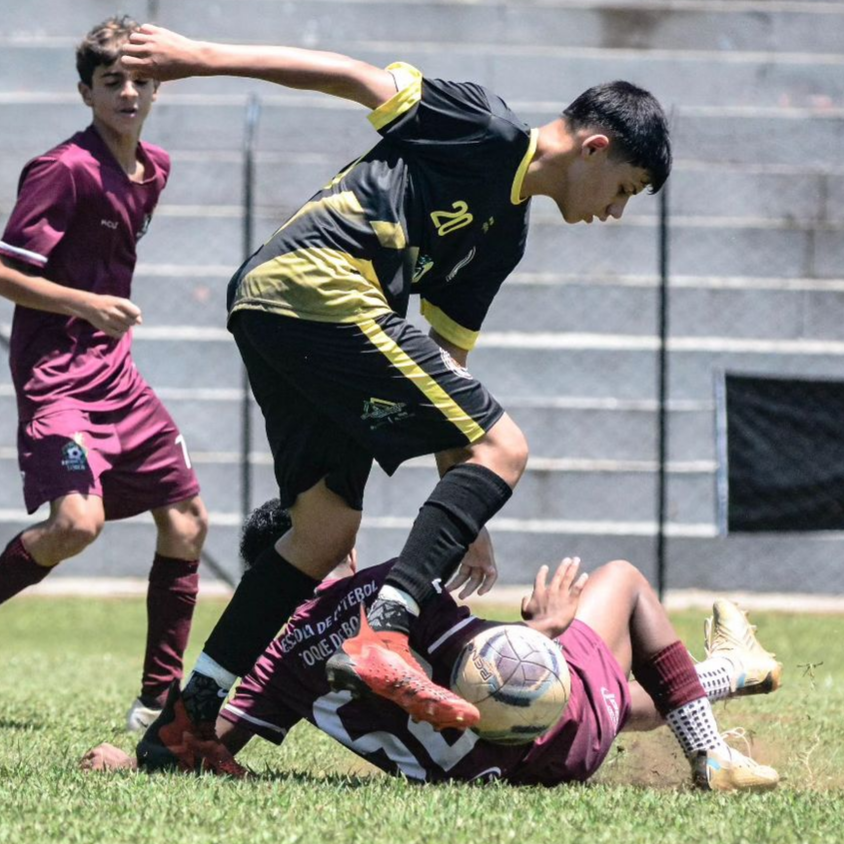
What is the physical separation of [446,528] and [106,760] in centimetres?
108

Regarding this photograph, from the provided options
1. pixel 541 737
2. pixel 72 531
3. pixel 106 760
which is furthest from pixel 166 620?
pixel 541 737

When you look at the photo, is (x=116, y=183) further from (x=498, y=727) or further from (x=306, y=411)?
(x=498, y=727)

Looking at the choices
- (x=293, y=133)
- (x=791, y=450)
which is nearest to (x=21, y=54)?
(x=293, y=133)

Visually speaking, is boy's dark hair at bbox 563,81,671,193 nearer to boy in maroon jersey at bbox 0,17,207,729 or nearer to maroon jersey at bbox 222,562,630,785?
maroon jersey at bbox 222,562,630,785

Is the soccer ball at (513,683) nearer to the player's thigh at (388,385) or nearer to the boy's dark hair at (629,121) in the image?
the player's thigh at (388,385)

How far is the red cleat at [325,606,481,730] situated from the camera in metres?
3.42

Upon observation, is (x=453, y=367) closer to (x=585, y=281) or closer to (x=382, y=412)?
(x=382, y=412)

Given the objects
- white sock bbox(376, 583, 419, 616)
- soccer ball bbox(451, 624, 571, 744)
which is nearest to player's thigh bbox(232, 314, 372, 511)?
white sock bbox(376, 583, 419, 616)

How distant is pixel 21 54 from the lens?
12.7 metres

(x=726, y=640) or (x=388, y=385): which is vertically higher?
(x=388, y=385)

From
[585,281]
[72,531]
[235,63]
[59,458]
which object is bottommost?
[72,531]

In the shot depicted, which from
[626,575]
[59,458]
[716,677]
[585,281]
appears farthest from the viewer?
[585,281]

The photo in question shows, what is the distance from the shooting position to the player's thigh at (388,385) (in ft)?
12.5

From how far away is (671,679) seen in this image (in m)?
3.99
